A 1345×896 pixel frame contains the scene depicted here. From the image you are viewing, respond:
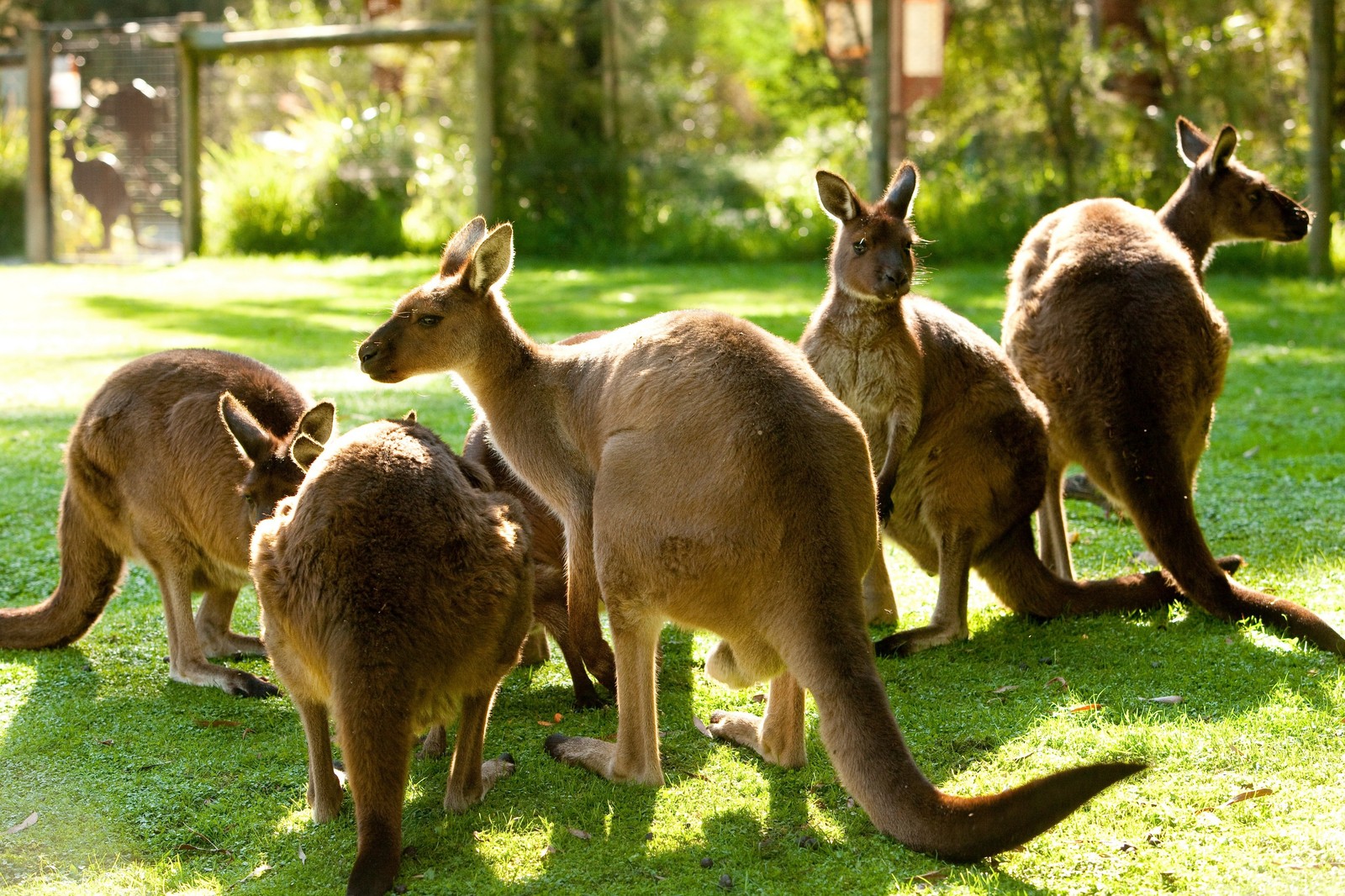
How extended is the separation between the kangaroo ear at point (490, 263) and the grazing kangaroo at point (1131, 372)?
1.84m

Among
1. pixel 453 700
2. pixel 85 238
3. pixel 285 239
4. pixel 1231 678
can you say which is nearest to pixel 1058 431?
pixel 1231 678

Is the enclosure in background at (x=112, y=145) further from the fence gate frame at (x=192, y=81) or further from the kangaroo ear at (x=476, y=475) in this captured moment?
the kangaroo ear at (x=476, y=475)

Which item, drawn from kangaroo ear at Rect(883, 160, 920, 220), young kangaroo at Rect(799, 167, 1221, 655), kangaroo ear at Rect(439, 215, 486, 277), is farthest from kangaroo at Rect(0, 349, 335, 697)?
kangaroo ear at Rect(883, 160, 920, 220)

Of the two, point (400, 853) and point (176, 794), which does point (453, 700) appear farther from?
point (176, 794)

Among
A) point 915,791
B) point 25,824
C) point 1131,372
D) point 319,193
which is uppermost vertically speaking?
point 319,193

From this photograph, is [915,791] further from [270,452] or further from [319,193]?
[319,193]

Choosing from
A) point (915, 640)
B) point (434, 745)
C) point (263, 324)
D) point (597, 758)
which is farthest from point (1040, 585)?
point (263, 324)

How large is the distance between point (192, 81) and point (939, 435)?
1166cm

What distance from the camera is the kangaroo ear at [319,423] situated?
381 cm

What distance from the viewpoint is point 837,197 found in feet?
15.1

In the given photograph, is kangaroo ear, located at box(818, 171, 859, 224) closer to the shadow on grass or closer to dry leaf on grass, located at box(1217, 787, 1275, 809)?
dry leaf on grass, located at box(1217, 787, 1275, 809)

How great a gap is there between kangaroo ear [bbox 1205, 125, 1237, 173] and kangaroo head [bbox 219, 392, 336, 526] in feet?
11.7

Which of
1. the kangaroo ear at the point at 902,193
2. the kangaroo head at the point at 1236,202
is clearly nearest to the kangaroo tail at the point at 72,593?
the kangaroo ear at the point at 902,193

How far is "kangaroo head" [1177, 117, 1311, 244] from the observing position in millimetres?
5441
